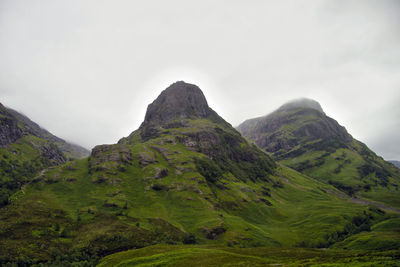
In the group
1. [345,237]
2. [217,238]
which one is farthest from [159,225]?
[345,237]

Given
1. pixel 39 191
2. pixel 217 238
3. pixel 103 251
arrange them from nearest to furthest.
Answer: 1. pixel 103 251
2. pixel 217 238
3. pixel 39 191

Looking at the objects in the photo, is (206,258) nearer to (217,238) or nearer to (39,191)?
(217,238)

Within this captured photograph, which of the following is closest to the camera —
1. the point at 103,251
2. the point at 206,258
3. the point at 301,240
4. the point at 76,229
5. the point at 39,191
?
the point at 206,258

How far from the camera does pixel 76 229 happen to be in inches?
5650

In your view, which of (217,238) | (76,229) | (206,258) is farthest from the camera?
(217,238)

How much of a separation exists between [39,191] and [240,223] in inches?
6684

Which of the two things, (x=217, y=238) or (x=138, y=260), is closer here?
Answer: (x=138, y=260)

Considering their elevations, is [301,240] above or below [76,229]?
above

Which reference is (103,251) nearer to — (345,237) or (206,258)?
(206,258)

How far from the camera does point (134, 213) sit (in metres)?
177

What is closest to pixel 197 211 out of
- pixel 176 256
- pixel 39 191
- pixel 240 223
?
pixel 240 223

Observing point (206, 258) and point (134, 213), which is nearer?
point (206, 258)

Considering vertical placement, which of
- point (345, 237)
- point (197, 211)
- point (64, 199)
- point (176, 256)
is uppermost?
point (345, 237)

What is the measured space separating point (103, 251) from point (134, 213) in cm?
5117
